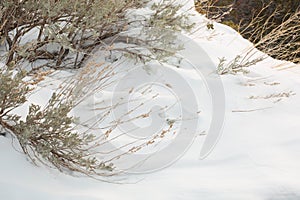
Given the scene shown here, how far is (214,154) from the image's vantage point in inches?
105

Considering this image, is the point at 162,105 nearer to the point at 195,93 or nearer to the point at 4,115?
the point at 195,93

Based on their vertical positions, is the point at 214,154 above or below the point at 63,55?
below

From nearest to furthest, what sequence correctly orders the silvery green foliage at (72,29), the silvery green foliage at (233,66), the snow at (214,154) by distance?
the snow at (214,154)
the silvery green foliage at (72,29)
the silvery green foliage at (233,66)

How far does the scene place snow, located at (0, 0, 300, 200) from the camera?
2076mm

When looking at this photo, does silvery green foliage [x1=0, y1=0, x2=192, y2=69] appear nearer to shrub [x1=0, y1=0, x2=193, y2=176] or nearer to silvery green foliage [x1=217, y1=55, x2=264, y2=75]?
shrub [x1=0, y1=0, x2=193, y2=176]

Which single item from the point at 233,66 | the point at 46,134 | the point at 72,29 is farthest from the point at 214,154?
the point at 233,66

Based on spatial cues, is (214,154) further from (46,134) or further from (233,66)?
(233,66)

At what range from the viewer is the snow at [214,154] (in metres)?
2.08

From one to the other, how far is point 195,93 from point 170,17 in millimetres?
656

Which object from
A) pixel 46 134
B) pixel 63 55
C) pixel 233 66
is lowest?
pixel 233 66

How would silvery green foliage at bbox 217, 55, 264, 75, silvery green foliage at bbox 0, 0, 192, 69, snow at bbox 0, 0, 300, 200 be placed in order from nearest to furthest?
snow at bbox 0, 0, 300, 200
silvery green foliage at bbox 0, 0, 192, 69
silvery green foliage at bbox 217, 55, 264, 75

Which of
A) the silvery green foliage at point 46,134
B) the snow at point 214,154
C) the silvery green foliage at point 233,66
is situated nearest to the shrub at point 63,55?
the silvery green foliage at point 46,134

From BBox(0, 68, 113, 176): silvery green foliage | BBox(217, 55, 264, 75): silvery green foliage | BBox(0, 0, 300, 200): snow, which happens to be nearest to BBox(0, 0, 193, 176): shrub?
BBox(0, 68, 113, 176): silvery green foliage

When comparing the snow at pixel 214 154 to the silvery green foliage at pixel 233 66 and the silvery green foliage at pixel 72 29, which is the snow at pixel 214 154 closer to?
the silvery green foliage at pixel 233 66
